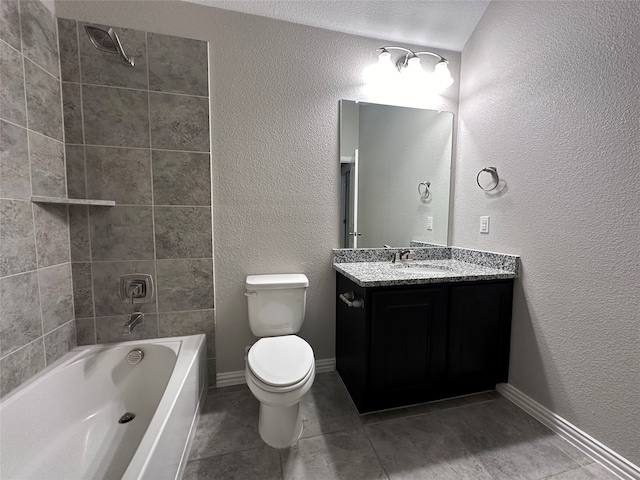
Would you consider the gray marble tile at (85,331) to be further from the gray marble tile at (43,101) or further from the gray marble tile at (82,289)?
the gray marble tile at (43,101)

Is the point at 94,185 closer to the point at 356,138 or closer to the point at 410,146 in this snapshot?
the point at 356,138

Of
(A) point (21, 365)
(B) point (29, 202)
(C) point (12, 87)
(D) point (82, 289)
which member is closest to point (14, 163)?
(B) point (29, 202)

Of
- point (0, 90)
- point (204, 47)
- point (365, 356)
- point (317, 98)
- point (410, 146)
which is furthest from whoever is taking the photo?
point (410, 146)

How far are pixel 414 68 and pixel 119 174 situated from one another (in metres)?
1.92

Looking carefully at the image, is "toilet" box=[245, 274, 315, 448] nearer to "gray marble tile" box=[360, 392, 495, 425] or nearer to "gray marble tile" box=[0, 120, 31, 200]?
"gray marble tile" box=[360, 392, 495, 425]

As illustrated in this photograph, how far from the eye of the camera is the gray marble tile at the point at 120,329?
1.55 m

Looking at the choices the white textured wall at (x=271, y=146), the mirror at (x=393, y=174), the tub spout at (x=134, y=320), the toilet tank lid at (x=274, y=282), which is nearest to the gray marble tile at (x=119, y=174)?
the white textured wall at (x=271, y=146)

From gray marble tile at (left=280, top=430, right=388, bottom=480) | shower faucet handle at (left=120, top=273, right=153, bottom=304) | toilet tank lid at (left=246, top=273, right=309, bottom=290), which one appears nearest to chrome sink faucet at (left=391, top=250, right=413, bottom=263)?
toilet tank lid at (left=246, top=273, right=309, bottom=290)

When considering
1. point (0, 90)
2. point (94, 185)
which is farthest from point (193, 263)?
point (0, 90)

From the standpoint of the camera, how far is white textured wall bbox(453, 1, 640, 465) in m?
1.10

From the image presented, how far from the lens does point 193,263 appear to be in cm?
164

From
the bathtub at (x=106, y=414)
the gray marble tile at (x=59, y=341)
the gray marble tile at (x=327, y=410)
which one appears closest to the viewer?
the bathtub at (x=106, y=414)

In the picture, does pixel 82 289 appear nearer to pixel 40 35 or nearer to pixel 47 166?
pixel 47 166

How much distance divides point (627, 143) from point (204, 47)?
2.10 meters
